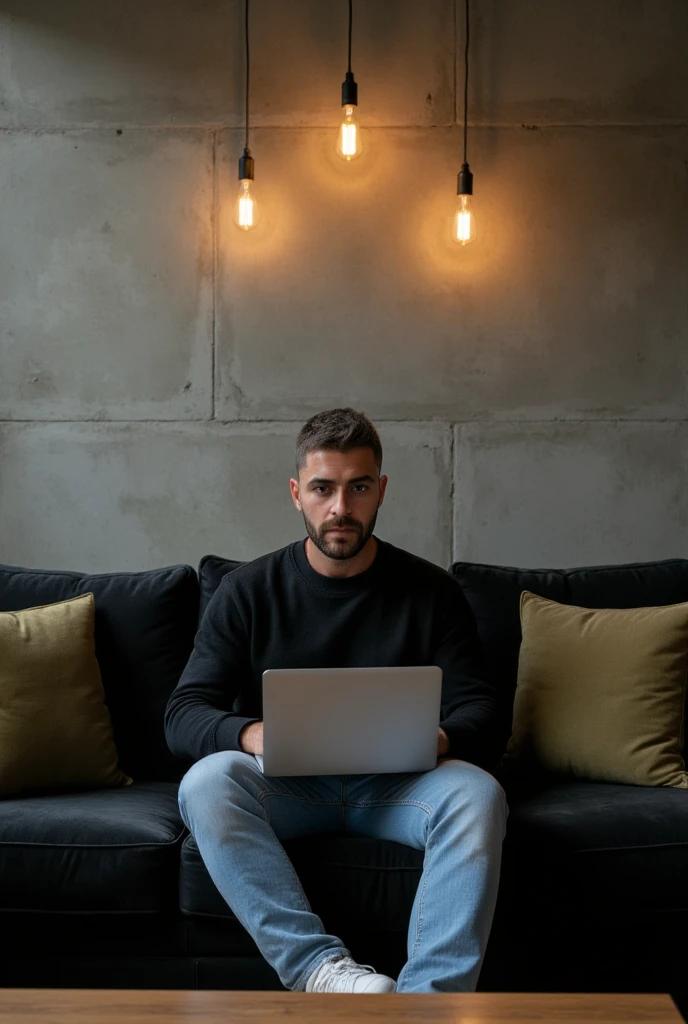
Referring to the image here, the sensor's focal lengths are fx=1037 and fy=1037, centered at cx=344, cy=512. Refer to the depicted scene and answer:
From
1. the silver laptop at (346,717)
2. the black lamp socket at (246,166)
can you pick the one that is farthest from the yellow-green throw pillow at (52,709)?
the black lamp socket at (246,166)

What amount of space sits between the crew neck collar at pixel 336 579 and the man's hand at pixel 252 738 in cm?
38

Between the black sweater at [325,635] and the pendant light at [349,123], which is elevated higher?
the pendant light at [349,123]

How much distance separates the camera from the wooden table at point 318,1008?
1.31 meters

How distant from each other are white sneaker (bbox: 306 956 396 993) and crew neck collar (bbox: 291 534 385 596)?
868mm

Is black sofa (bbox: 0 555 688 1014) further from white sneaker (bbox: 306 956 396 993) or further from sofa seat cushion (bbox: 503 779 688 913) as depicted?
white sneaker (bbox: 306 956 396 993)

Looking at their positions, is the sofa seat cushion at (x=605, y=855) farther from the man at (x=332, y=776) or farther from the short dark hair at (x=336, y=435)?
the short dark hair at (x=336, y=435)

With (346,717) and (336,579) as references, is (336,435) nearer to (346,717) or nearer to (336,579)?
(336,579)

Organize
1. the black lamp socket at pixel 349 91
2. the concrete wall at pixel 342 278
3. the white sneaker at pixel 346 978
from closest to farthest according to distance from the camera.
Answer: the white sneaker at pixel 346 978, the black lamp socket at pixel 349 91, the concrete wall at pixel 342 278

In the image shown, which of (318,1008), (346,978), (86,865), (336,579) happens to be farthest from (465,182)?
(318,1008)

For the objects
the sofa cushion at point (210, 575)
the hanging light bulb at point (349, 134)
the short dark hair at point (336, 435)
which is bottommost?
the sofa cushion at point (210, 575)

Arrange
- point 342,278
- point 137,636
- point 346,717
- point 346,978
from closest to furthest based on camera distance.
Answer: point 346,978 → point 346,717 → point 137,636 → point 342,278

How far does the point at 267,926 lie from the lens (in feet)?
6.17

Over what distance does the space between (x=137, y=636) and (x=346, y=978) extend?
1250 millimetres

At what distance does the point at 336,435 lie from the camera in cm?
239
